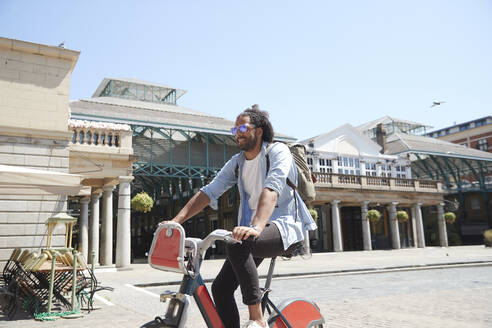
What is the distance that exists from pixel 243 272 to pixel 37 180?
5.59m

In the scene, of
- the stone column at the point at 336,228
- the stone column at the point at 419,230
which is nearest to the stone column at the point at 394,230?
the stone column at the point at 419,230

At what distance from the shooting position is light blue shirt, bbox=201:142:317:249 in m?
2.66

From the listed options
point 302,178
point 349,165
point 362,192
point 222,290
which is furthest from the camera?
point 349,165

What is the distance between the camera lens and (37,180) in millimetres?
6812

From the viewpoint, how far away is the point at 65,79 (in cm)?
1302

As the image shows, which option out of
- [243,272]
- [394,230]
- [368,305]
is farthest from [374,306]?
[394,230]

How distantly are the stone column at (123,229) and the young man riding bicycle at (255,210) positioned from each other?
15.6m

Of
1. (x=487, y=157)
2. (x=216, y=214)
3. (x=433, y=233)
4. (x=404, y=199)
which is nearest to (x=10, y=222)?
(x=216, y=214)

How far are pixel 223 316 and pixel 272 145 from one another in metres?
1.20

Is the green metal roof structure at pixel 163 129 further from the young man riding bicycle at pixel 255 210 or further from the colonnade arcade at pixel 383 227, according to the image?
the young man riding bicycle at pixel 255 210

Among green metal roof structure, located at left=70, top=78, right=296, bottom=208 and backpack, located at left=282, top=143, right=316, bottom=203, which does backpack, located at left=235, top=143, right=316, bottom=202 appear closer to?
backpack, located at left=282, top=143, right=316, bottom=203

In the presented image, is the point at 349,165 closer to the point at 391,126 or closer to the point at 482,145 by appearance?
the point at 391,126

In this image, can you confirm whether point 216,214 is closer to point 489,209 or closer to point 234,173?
point 489,209

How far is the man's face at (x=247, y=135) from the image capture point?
2.87 m
